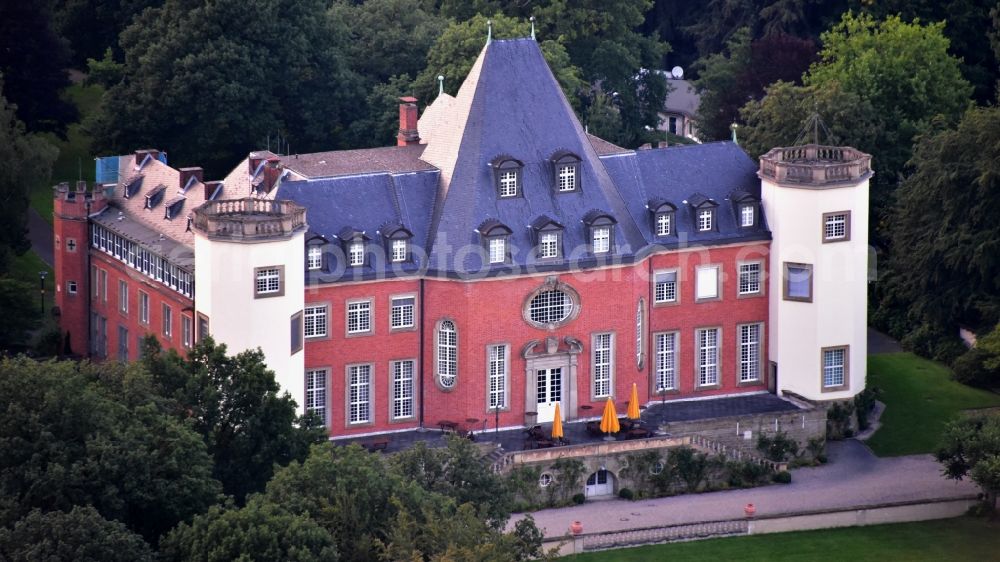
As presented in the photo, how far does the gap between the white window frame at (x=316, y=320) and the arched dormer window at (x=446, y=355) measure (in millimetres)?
4407

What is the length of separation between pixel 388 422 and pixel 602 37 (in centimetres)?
4468

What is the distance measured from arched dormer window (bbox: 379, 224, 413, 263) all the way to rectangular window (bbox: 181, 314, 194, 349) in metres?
7.82

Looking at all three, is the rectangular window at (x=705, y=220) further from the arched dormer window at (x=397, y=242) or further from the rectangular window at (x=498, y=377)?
the arched dormer window at (x=397, y=242)

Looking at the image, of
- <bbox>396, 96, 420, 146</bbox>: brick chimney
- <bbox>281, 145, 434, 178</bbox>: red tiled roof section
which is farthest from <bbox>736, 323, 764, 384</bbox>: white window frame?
<bbox>396, 96, 420, 146</bbox>: brick chimney

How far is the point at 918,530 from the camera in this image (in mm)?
100625

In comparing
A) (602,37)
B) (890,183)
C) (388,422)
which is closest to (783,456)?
(388,422)

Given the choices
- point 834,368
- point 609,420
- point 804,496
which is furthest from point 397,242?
point 834,368

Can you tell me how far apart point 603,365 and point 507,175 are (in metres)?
8.38

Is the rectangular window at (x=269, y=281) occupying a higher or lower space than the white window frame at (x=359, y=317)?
higher

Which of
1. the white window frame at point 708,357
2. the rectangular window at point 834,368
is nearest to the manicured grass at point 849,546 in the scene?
the rectangular window at point 834,368

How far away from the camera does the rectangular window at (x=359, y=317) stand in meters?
103

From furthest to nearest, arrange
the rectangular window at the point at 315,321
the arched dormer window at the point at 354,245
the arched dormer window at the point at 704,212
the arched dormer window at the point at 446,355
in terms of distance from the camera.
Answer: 1. the arched dormer window at the point at 704,212
2. the arched dormer window at the point at 446,355
3. the arched dormer window at the point at 354,245
4. the rectangular window at the point at 315,321

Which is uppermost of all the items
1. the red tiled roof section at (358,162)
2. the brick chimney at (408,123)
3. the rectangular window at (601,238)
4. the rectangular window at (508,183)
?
the brick chimney at (408,123)

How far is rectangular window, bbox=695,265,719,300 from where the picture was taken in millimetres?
108000
